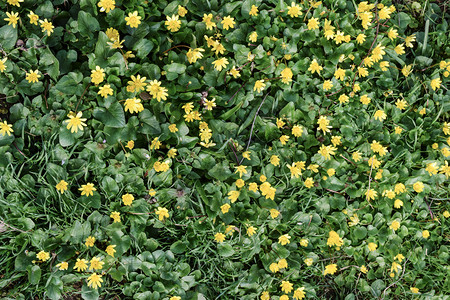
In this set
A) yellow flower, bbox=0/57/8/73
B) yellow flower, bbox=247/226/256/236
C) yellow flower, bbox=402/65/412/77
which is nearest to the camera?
yellow flower, bbox=0/57/8/73

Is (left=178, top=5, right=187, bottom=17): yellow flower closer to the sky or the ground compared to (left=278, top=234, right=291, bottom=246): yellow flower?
closer to the sky

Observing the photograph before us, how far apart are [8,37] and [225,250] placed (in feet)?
5.98

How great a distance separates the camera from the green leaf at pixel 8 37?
2.21 metres

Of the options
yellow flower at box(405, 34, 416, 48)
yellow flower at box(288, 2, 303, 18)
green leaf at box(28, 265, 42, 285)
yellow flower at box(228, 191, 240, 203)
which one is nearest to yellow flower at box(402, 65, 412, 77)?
yellow flower at box(405, 34, 416, 48)

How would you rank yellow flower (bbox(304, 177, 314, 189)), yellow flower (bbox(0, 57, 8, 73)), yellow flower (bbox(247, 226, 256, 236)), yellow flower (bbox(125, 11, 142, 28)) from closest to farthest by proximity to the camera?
yellow flower (bbox(0, 57, 8, 73)), yellow flower (bbox(125, 11, 142, 28)), yellow flower (bbox(247, 226, 256, 236)), yellow flower (bbox(304, 177, 314, 189))

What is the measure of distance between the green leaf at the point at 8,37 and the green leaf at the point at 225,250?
68.4 inches

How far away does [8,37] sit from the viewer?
2215 millimetres

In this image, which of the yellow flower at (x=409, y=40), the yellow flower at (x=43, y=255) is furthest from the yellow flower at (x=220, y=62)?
the yellow flower at (x=43, y=255)

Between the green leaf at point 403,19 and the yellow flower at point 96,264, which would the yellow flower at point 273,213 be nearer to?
the yellow flower at point 96,264

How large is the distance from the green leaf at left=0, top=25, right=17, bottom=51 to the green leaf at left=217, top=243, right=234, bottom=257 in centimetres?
174

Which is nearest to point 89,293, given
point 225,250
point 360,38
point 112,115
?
point 225,250

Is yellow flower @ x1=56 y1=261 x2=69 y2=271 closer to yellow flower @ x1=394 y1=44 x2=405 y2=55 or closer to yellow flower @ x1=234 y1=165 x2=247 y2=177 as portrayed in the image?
yellow flower @ x1=234 y1=165 x2=247 y2=177

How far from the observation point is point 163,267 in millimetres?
2314

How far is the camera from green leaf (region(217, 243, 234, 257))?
238 cm
